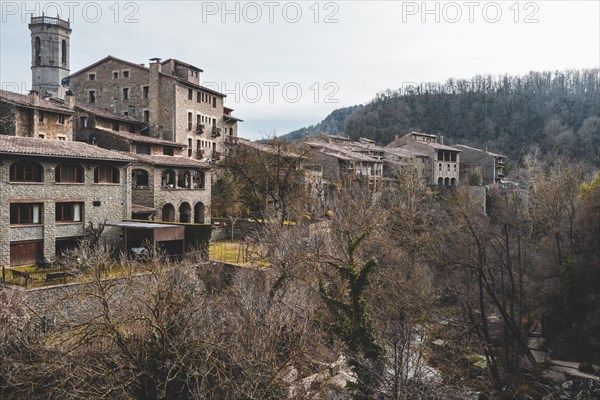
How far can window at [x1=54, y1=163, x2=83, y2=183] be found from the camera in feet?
80.4

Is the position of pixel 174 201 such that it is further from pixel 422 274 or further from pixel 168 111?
pixel 422 274

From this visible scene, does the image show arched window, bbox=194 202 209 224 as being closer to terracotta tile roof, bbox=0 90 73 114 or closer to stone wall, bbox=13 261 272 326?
terracotta tile roof, bbox=0 90 73 114

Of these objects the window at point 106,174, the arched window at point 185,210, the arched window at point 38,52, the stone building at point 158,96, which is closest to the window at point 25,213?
the window at point 106,174

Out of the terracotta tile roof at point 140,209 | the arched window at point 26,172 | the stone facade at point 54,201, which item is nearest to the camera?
the stone facade at point 54,201

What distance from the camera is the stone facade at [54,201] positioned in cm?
2212

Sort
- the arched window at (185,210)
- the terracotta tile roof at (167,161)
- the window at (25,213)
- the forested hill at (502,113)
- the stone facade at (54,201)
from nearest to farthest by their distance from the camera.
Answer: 1. the stone facade at (54,201)
2. the window at (25,213)
3. the terracotta tile roof at (167,161)
4. the arched window at (185,210)
5. the forested hill at (502,113)

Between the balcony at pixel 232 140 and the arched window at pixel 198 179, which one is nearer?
the arched window at pixel 198 179

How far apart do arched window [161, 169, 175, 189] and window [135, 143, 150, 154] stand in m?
2.34

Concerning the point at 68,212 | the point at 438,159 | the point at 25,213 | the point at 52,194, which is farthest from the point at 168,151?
the point at 438,159

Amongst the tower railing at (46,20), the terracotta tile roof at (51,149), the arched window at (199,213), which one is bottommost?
the arched window at (199,213)

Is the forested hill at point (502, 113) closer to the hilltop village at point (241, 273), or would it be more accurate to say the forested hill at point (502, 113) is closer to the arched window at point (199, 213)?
the hilltop village at point (241, 273)

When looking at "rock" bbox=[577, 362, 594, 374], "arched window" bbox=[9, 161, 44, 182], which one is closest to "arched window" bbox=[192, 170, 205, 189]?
"arched window" bbox=[9, 161, 44, 182]

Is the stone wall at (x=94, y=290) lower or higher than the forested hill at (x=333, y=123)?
lower

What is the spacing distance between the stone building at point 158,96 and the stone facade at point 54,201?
497 inches
